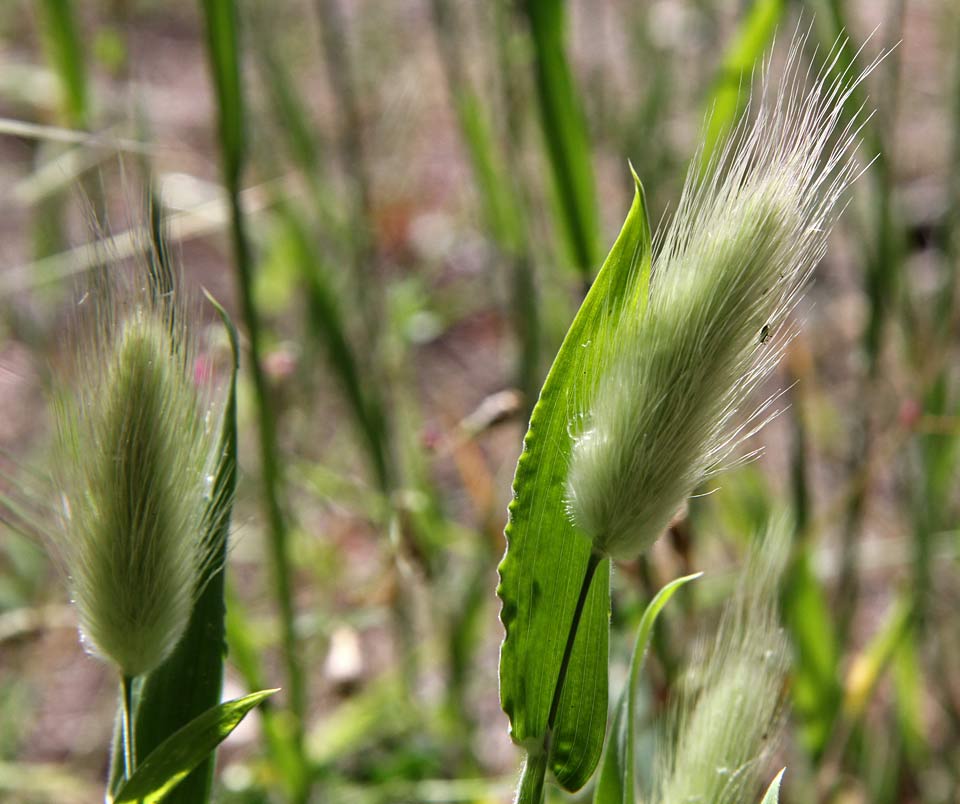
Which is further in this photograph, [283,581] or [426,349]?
[426,349]

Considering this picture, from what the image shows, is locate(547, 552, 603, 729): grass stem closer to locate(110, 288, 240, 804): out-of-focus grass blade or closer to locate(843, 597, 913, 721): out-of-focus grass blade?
locate(110, 288, 240, 804): out-of-focus grass blade

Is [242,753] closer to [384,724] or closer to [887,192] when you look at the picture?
[384,724]

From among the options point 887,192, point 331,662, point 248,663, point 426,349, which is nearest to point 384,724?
point 331,662

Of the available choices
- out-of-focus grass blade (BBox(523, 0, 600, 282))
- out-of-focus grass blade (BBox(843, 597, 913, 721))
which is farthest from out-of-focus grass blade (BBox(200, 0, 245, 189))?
out-of-focus grass blade (BBox(843, 597, 913, 721))

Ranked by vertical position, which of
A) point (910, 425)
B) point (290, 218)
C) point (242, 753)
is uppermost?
point (290, 218)

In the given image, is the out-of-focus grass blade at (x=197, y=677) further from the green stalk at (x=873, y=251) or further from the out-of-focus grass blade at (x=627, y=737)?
the green stalk at (x=873, y=251)

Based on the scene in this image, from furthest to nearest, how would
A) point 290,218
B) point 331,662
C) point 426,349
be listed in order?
point 426,349, point 290,218, point 331,662
